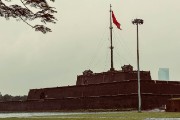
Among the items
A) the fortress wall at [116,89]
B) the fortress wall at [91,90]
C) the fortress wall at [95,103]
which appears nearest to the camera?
the fortress wall at [95,103]

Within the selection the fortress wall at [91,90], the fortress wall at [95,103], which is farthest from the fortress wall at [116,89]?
the fortress wall at [95,103]

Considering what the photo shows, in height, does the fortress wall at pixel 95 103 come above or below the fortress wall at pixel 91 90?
below

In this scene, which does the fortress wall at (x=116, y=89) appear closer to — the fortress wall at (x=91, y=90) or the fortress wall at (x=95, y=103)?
the fortress wall at (x=91, y=90)

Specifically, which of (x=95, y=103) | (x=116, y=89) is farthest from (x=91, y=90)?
(x=116, y=89)

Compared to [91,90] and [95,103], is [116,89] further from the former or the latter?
[91,90]

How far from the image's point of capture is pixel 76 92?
44.7m

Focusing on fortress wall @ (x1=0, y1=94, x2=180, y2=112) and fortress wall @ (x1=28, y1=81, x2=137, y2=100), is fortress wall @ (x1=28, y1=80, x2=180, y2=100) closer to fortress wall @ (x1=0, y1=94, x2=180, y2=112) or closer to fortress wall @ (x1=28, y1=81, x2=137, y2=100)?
fortress wall @ (x1=28, y1=81, x2=137, y2=100)

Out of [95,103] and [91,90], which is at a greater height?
[91,90]

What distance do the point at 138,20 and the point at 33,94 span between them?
24976mm

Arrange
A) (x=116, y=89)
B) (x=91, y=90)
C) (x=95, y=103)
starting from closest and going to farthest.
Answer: (x=116, y=89) → (x=95, y=103) → (x=91, y=90)

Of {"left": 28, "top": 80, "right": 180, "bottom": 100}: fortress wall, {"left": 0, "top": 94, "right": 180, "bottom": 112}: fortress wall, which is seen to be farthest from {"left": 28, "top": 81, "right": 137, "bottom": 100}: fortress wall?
{"left": 0, "top": 94, "right": 180, "bottom": 112}: fortress wall

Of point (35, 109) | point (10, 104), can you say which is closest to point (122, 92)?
point (35, 109)

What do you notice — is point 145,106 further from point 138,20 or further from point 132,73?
point 138,20

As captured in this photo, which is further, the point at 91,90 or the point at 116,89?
the point at 91,90
